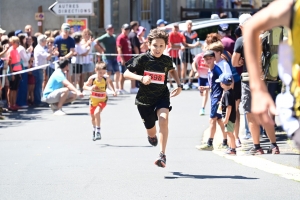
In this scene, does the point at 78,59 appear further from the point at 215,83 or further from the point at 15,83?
the point at 215,83

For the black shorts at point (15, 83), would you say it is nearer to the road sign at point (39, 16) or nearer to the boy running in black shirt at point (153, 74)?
the boy running in black shirt at point (153, 74)

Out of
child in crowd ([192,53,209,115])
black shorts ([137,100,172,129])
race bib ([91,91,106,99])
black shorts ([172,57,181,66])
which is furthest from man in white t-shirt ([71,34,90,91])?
black shorts ([137,100,172,129])

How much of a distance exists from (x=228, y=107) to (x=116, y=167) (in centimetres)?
212

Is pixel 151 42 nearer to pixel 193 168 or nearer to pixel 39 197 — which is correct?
pixel 193 168

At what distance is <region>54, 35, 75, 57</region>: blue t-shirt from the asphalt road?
14.3ft

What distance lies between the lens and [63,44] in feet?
65.1

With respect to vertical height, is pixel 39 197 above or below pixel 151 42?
below

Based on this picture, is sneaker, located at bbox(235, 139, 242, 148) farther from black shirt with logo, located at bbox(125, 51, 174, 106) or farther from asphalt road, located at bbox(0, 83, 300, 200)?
black shirt with logo, located at bbox(125, 51, 174, 106)

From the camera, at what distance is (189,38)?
23.3 m

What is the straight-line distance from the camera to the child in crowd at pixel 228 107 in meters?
11.2

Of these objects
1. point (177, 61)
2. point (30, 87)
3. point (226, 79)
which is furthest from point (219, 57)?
point (177, 61)

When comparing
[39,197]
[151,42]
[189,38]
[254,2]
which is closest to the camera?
[39,197]

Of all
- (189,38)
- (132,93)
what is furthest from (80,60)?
(189,38)

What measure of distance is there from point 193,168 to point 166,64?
1.36 meters
